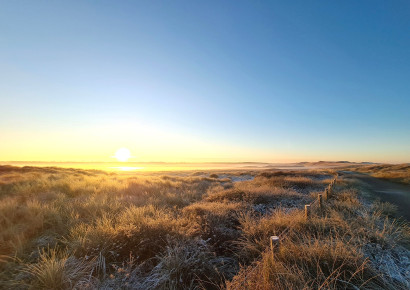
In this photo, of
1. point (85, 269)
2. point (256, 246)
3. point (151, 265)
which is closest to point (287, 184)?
point (256, 246)

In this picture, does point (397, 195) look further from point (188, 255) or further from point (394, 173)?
point (394, 173)

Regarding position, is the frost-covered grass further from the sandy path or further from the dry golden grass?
the dry golden grass

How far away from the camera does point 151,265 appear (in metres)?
4.18

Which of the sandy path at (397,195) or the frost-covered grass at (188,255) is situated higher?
the frost-covered grass at (188,255)

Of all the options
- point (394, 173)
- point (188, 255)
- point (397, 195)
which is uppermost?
point (188, 255)

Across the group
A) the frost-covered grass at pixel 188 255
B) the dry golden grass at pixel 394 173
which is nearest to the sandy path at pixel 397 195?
the frost-covered grass at pixel 188 255

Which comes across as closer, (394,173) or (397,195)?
(397,195)

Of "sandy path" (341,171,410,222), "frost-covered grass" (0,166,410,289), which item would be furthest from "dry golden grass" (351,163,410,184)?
"frost-covered grass" (0,166,410,289)

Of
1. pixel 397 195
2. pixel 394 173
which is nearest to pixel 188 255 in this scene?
pixel 397 195

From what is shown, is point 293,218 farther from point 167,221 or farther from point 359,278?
point 167,221

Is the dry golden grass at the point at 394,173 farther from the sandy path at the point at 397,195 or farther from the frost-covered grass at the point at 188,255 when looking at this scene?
the frost-covered grass at the point at 188,255

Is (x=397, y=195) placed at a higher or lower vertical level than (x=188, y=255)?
lower

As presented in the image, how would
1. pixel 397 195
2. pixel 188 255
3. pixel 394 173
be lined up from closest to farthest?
1. pixel 188 255
2. pixel 397 195
3. pixel 394 173

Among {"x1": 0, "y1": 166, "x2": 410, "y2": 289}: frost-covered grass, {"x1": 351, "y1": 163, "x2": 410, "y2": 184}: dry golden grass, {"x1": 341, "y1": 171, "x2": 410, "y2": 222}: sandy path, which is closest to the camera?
{"x1": 0, "y1": 166, "x2": 410, "y2": 289}: frost-covered grass
